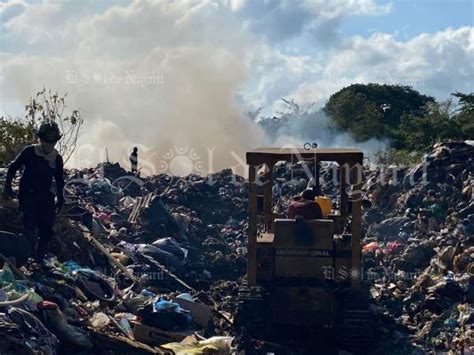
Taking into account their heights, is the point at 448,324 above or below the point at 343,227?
below

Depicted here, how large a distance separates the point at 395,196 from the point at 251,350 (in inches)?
415

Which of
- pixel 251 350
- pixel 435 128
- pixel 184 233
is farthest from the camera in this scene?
pixel 435 128

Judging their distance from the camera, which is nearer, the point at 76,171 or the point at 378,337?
the point at 378,337

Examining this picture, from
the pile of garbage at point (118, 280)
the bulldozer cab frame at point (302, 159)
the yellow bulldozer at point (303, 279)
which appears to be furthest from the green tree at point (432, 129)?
the yellow bulldozer at point (303, 279)

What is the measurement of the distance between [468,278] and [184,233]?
660 centimetres

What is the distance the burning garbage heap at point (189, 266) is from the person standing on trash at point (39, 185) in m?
0.32

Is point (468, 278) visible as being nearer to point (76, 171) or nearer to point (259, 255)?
point (259, 255)

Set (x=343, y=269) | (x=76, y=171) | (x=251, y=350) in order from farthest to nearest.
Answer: (x=76, y=171), (x=343, y=269), (x=251, y=350)

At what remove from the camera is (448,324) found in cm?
1061

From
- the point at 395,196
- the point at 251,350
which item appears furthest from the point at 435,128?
the point at 251,350

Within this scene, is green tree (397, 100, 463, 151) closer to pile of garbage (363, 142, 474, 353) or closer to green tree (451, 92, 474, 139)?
green tree (451, 92, 474, 139)

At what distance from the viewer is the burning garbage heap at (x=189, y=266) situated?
8469 millimetres

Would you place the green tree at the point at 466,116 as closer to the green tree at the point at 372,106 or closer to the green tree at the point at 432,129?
the green tree at the point at 432,129

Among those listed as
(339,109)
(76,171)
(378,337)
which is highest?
(339,109)
